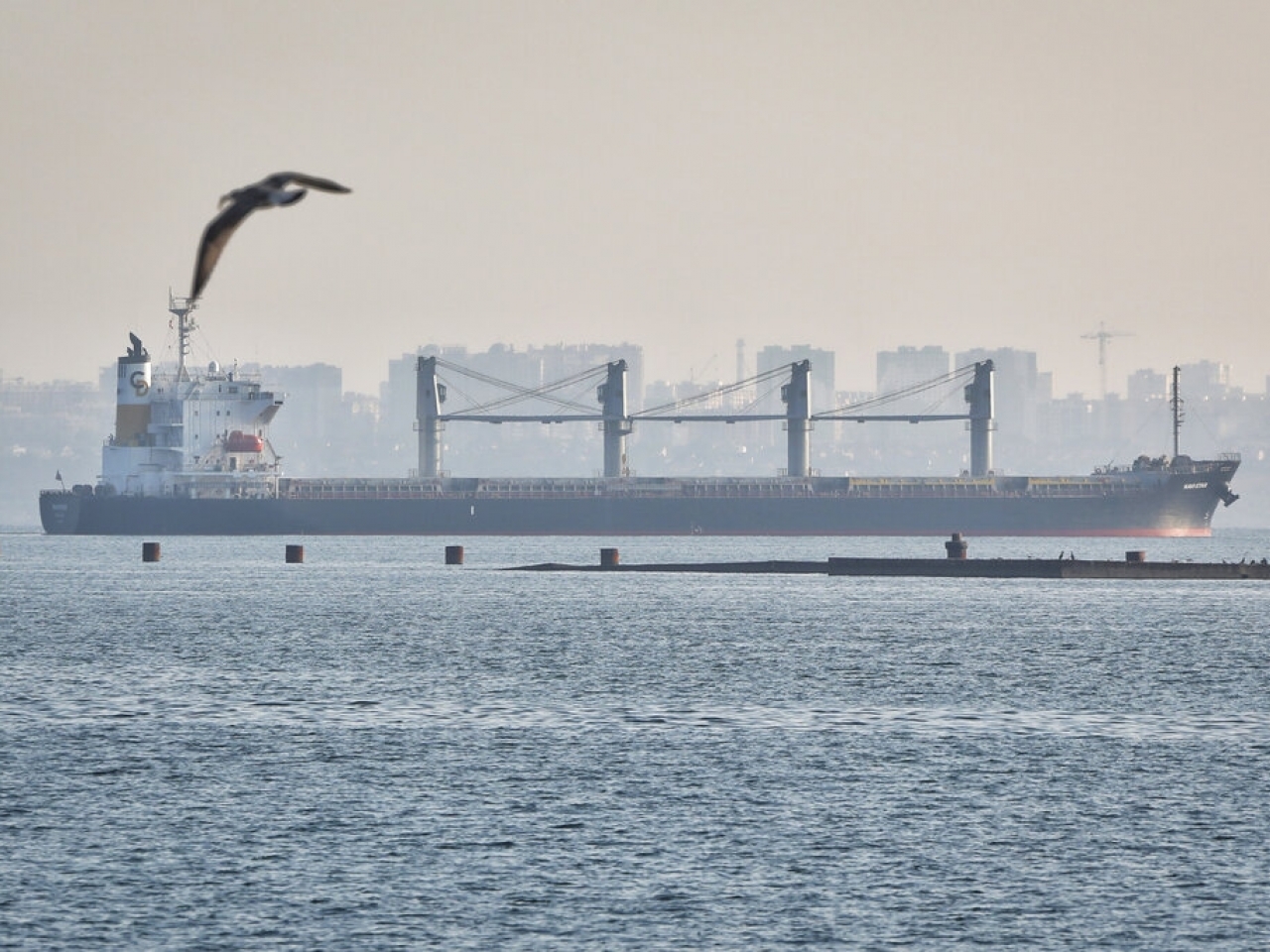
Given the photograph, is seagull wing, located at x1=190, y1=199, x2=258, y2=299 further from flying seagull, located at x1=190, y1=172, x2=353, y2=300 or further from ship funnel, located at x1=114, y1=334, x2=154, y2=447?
ship funnel, located at x1=114, y1=334, x2=154, y2=447

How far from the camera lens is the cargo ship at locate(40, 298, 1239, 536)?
12312 centimetres

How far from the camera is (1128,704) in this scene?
3569cm

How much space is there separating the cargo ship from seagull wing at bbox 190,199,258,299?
362 feet

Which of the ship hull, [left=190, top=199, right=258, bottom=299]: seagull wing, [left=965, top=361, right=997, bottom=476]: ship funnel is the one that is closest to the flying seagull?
[left=190, top=199, right=258, bottom=299]: seagull wing

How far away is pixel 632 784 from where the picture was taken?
2611cm

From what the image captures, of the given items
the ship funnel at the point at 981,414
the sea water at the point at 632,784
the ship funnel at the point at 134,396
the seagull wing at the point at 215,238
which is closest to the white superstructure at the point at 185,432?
the ship funnel at the point at 134,396

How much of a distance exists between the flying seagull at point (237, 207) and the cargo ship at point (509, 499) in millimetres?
110492

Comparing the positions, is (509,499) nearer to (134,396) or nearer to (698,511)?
(698,511)

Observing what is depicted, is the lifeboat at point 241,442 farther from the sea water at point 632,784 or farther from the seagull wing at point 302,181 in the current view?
the seagull wing at point 302,181

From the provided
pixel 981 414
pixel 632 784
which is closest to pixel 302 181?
pixel 632 784

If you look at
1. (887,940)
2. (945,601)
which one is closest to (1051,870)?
(887,940)

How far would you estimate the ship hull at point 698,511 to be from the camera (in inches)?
4852

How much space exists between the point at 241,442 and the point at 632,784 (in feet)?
329

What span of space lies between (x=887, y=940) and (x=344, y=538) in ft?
424
